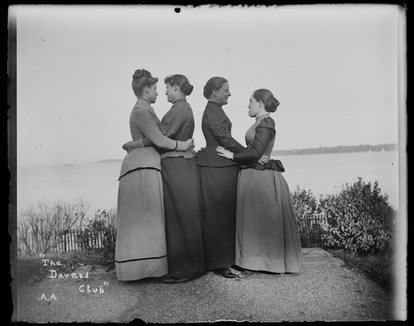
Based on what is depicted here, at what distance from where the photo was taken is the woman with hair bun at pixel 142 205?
12.8 feet

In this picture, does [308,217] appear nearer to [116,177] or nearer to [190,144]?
[190,144]

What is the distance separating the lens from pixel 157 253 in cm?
390

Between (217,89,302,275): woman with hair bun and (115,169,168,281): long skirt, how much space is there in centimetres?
75

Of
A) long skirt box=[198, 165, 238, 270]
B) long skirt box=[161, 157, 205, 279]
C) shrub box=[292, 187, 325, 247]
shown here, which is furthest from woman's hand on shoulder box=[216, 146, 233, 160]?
shrub box=[292, 187, 325, 247]

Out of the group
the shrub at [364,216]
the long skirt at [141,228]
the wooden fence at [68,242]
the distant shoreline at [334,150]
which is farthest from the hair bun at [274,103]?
the wooden fence at [68,242]

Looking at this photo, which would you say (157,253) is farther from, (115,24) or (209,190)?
(115,24)

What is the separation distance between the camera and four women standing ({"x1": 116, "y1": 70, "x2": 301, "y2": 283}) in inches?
155

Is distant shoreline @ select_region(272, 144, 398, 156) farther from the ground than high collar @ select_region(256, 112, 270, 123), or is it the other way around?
high collar @ select_region(256, 112, 270, 123)

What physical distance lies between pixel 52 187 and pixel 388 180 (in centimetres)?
344

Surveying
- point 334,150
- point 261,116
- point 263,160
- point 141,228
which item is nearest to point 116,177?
point 141,228

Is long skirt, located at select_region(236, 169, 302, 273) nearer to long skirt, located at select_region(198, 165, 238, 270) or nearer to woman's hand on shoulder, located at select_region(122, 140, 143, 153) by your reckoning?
long skirt, located at select_region(198, 165, 238, 270)

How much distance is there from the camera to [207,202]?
3.96 m

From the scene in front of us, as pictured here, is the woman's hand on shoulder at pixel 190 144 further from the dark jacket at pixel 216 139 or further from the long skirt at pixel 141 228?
the long skirt at pixel 141 228

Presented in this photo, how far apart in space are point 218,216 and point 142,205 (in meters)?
0.76
